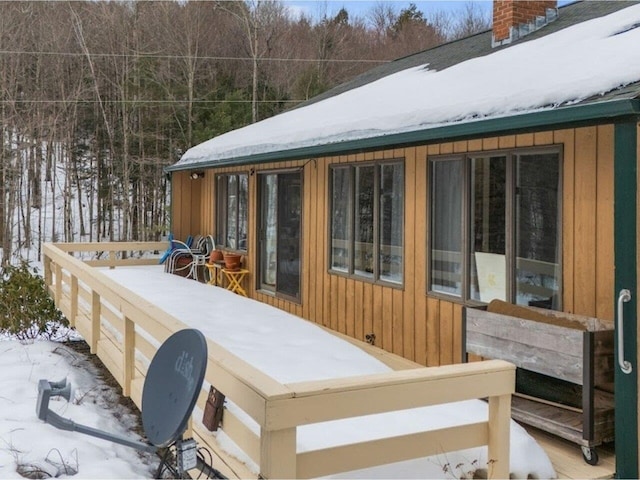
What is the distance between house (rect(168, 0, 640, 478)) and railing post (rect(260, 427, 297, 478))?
1.70m

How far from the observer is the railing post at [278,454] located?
199cm

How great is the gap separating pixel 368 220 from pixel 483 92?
1958mm

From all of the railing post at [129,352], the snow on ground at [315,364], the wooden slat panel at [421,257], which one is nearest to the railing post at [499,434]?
the snow on ground at [315,364]

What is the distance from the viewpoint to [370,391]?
223cm

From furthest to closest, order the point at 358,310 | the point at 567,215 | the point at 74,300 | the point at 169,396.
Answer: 1. the point at 74,300
2. the point at 358,310
3. the point at 567,215
4. the point at 169,396

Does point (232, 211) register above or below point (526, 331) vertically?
above

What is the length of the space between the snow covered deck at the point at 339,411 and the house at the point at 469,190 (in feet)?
2.44

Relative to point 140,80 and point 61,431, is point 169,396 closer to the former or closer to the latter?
point 61,431

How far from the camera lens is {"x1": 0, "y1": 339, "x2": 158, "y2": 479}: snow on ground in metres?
3.88

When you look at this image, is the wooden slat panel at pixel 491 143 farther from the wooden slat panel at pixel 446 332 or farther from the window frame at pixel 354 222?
the wooden slat panel at pixel 446 332

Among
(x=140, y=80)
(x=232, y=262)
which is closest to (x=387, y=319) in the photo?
(x=232, y=262)

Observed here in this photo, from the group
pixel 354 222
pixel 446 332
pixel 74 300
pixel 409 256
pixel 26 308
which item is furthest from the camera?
pixel 26 308

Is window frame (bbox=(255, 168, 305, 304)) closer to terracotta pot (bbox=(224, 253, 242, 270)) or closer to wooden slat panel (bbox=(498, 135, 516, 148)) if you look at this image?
terracotta pot (bbox=(224, 253, 242, 270))

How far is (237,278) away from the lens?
327 inches
